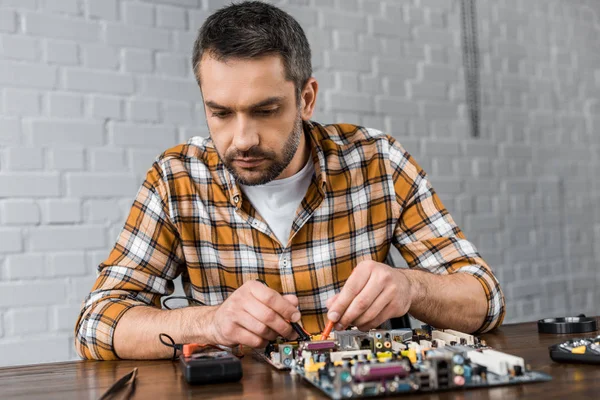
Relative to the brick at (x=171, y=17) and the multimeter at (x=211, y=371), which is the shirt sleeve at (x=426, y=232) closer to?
the multimeter at (x=211, y=371)

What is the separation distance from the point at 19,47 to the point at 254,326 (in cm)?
156

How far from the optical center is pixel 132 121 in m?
2.30

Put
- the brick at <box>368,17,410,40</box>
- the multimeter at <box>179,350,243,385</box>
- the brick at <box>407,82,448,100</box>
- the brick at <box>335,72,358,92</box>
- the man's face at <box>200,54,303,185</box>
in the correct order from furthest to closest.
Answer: the brick at <box>407,82,448,100</box> → the brick at <box>368,17,410,40</box> → the brick at <box>335,72,358,92</box> → the man's face at <box>200,54,303,185</box> → the multimeter at <box>179,350,243,385</box>

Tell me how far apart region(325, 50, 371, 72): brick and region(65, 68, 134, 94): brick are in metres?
0.86

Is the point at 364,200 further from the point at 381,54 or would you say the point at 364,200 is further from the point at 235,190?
the point at 381,54

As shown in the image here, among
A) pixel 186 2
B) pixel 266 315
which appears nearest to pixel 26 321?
pixel 186 2

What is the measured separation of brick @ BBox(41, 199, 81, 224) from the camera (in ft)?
7.03

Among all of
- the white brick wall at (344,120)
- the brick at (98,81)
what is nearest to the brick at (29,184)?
Answer: the white brick wall at (344,120)

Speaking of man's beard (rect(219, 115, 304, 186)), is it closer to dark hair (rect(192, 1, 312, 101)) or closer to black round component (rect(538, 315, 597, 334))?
dark hair (rect(192, 1, 312, 101))

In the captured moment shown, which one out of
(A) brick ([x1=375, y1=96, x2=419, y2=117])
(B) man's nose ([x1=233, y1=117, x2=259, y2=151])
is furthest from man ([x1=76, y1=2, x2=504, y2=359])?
(A) brick ([x1=375, y1=96, x2=419, y2=117])

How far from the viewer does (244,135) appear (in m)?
1.38

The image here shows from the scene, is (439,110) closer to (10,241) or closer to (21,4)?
(21,4)

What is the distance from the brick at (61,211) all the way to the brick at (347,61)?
1.19m

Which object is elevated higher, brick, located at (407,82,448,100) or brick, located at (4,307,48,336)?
brick, located at (407,82,448,100)
